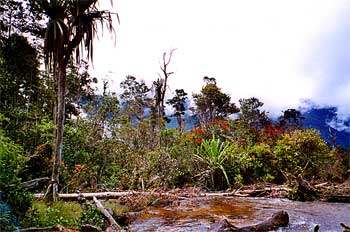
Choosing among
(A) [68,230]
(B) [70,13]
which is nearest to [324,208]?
(A) [68,230]

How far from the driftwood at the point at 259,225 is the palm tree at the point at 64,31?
2.66m

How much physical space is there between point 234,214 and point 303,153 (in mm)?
7175

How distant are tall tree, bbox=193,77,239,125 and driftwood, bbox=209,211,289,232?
24208 millimetres

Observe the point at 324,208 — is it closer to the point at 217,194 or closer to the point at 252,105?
the point at 217,194

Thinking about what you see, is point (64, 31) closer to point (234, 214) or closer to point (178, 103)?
point (234, 214)

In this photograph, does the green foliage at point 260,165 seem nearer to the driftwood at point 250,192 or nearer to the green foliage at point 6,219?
the driftwood at point 250,192

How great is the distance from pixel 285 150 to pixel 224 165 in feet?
8.34

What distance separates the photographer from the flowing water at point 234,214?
6.11 meters

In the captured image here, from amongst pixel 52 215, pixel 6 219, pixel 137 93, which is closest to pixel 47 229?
pixel 6 219

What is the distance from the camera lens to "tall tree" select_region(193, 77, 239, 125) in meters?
30.2

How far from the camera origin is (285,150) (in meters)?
13.5

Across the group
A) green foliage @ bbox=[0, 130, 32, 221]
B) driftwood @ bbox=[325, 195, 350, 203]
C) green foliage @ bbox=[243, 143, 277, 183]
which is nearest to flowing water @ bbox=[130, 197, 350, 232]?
driftwood @ bbox=[325, 195, 350, 203]

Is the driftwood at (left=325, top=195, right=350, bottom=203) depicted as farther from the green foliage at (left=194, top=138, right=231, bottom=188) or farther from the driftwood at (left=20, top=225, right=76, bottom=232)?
the driftwood at (left=20, top=225, right=76, bottom=232)

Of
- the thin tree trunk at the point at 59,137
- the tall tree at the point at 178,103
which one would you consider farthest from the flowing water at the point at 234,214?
the tall tree at the point at 178,103
